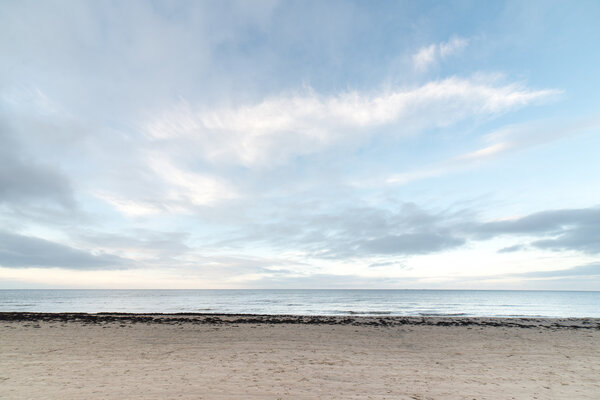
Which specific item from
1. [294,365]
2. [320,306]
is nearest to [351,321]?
[294,365]

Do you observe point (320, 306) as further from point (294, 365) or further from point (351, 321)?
point (294, 365)

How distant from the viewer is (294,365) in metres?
12.2

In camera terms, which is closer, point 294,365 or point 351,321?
point 294,365

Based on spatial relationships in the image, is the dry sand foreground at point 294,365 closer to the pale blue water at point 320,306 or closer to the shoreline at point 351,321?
the shoreline at point 351,321

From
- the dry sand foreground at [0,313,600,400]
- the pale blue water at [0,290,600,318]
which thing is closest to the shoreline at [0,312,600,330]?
the dry sand foreground at [0,313,600,400]

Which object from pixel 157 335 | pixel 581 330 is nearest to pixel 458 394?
pixel 157 335

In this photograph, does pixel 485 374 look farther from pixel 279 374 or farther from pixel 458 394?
pixel 279 374

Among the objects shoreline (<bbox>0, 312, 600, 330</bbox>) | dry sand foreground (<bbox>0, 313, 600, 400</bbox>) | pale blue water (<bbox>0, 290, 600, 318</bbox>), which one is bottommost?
pale blue water (<bbox>0, 290, 600, 318</bbox>)

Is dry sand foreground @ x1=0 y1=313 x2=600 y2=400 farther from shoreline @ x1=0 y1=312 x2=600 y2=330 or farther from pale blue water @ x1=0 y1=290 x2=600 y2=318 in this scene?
pale blue water @ x1=0 y1=290 x2=600 y2=318

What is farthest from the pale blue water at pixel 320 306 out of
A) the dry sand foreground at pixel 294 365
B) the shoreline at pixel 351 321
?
the dry sand foreground at pixel 294 365

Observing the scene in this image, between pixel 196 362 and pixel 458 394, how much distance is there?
9421 millimetres

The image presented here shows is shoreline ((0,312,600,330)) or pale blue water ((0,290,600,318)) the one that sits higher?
shoreline ((0,312,600,330))

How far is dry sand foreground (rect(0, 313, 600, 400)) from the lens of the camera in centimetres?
918

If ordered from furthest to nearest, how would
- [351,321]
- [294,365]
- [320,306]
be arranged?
[320,306] → [351,321] → [294,365]
